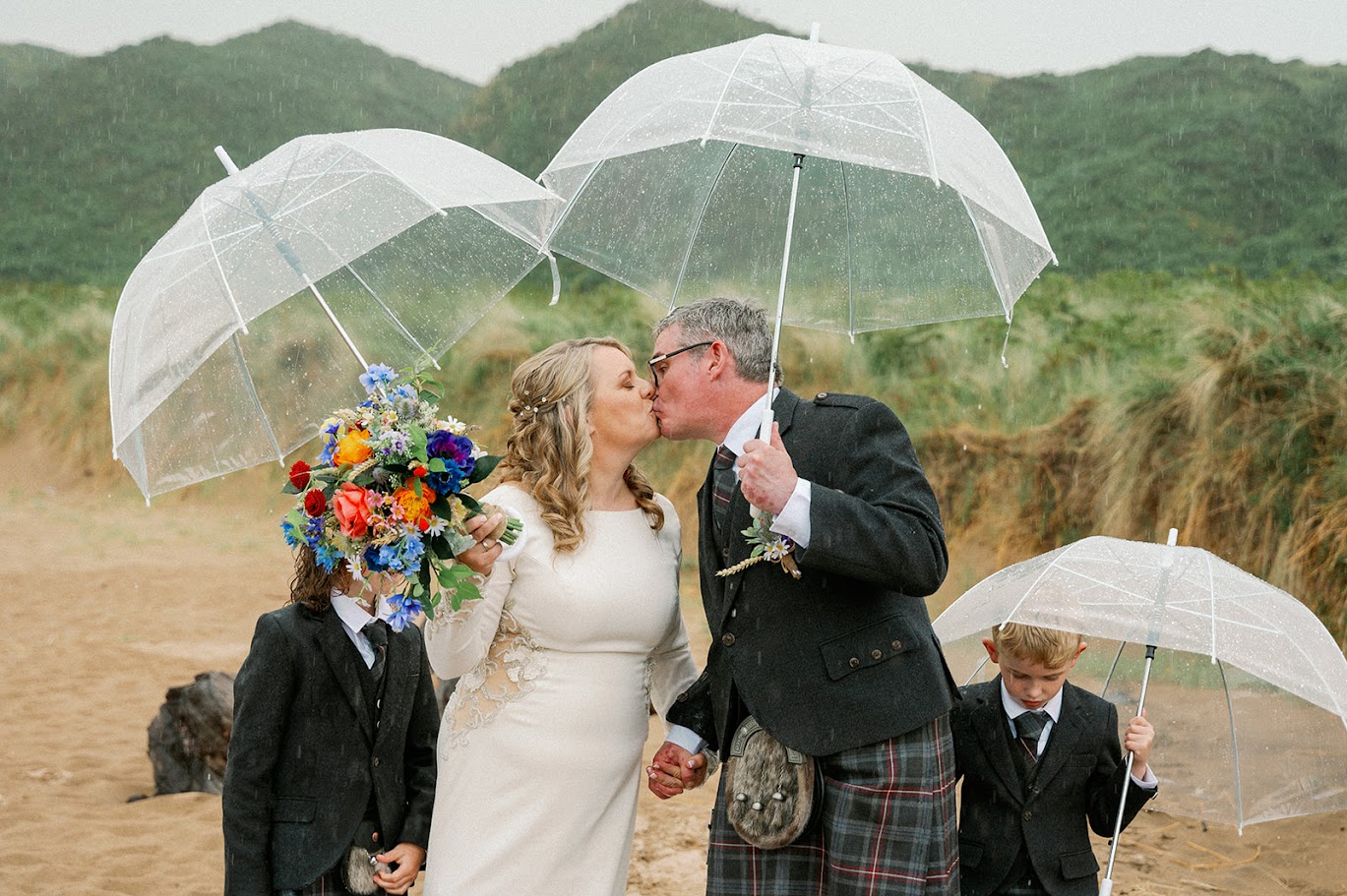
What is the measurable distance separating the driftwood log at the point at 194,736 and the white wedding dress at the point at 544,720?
3.59 metres

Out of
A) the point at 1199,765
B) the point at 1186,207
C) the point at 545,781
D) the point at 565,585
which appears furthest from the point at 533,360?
the point at 1186,207

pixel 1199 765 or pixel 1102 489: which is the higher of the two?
pixel 1199 765

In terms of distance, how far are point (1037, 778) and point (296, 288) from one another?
88.5 inches

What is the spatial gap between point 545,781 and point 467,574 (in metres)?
0.79

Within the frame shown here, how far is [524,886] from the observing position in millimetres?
3201

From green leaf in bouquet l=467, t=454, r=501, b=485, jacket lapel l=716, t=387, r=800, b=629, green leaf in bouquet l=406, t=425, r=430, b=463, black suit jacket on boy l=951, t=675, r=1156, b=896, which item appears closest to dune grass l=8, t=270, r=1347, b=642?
black suit jacket on boy l=951, t=675, r=1156, b=896

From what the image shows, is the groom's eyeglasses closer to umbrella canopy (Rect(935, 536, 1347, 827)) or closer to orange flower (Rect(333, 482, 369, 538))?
orange flower (Rect(333, 482, 369, 538))

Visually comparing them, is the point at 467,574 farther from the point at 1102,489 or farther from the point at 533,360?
the point at 1102,489

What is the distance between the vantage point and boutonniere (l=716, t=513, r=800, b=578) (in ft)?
9.16

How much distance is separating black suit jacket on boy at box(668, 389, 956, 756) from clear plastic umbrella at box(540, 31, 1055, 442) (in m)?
0.34

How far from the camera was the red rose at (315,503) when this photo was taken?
2.56 meters

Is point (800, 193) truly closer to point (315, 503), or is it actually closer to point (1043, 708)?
point (1043, 708)

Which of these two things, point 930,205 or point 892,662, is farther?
point 930,205

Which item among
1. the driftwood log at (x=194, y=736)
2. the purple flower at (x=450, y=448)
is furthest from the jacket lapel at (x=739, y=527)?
the driftwood log at (x=194, y=736)
